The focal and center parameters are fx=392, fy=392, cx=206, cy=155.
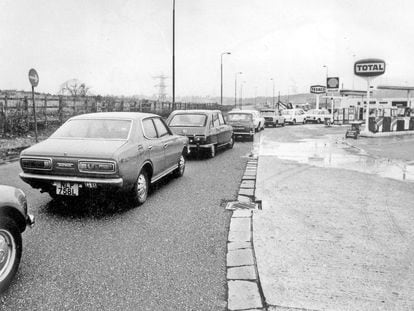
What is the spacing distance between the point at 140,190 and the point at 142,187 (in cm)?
9

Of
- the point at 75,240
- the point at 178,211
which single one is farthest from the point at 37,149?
the point at 178,211

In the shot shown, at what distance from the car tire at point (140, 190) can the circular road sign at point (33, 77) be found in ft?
31.6

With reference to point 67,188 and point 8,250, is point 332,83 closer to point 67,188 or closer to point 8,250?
point 67,188

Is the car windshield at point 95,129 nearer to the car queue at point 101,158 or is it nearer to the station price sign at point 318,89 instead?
the car queue at point 101,158

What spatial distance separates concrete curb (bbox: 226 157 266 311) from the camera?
11.0 ft

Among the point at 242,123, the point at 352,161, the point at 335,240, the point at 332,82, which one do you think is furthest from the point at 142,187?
A: the point at 332,82

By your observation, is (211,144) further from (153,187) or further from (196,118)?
(153,187)

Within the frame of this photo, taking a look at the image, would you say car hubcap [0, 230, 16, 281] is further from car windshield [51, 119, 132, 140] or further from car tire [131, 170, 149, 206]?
car windshield [51, 119, 132, 140]

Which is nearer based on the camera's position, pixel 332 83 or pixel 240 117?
pixel 240 117

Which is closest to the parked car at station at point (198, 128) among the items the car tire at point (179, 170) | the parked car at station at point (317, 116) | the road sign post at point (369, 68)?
the car tire at point (179, 170)

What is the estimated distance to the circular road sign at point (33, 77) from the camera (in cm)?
1414

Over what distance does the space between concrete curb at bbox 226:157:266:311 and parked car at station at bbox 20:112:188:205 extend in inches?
64.0

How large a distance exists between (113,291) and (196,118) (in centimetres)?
933

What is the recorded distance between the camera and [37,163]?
19.1 feet
